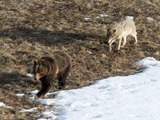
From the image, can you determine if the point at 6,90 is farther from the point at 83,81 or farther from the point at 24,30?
the point at 24,30

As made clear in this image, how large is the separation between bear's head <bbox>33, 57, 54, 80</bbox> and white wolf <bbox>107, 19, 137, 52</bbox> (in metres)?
4.44

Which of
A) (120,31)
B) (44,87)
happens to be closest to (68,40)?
(120,31)

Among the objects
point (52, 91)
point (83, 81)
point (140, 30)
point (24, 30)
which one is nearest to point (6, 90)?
point (52, 91)

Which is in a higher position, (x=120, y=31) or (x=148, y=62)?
(x=120, y=31)

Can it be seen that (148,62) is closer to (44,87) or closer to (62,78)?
(62,78)

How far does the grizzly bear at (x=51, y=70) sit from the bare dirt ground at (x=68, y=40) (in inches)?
16.2

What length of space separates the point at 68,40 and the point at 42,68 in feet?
16.8

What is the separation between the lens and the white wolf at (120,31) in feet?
53.0

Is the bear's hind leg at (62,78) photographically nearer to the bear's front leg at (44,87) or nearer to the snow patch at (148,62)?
the bear's front leg at (44,87)

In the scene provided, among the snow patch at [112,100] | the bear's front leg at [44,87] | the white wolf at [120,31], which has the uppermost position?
the white wolf at [120,31]

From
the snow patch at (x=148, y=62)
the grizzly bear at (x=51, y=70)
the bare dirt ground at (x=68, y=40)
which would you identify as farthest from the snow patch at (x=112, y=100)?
the snow patch at (x=148, y=62)

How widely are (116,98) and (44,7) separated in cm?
853

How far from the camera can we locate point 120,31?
16375 mm

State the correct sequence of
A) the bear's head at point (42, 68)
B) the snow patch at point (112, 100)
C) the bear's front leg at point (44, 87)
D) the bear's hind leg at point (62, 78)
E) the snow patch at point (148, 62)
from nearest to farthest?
the snow patch at point (112, 100)
the bear's head at point (42, 68)
the bear's front leg at point (44, 87)
the bear's hind leg at point (62, 78)
the snow patch at point (148, 62)
